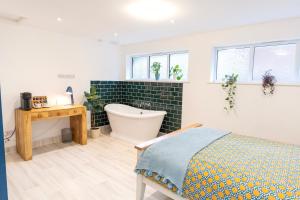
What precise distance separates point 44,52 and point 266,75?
3.74 metres

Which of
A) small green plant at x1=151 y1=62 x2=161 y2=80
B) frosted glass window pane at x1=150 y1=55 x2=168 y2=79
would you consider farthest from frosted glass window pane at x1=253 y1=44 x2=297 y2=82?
small green plant at x1=151 y1=62 x2=161 y2=80

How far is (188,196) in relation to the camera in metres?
1.58

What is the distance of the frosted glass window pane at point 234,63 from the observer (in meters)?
3.21

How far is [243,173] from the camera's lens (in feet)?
4.72

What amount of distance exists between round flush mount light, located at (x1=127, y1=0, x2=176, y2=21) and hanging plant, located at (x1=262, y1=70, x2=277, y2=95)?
1.66m

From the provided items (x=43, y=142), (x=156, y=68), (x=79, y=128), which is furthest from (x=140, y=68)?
(x=43, y=142)

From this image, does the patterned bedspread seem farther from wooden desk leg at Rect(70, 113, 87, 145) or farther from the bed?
wooden desk leg at Rect(70, 113, 87, 145)

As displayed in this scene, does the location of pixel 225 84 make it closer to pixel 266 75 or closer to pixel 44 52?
pixel 266 75

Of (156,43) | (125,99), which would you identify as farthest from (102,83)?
(156,43)

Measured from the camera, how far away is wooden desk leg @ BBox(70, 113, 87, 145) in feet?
11.8

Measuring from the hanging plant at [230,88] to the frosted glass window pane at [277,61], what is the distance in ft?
1.09

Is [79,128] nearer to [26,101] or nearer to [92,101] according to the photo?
[92,101]

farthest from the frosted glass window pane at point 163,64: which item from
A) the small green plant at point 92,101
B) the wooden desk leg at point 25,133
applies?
the wooden desk leg at point 25,133

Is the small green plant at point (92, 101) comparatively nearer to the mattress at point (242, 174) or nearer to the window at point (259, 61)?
the window at point (259, 61)
